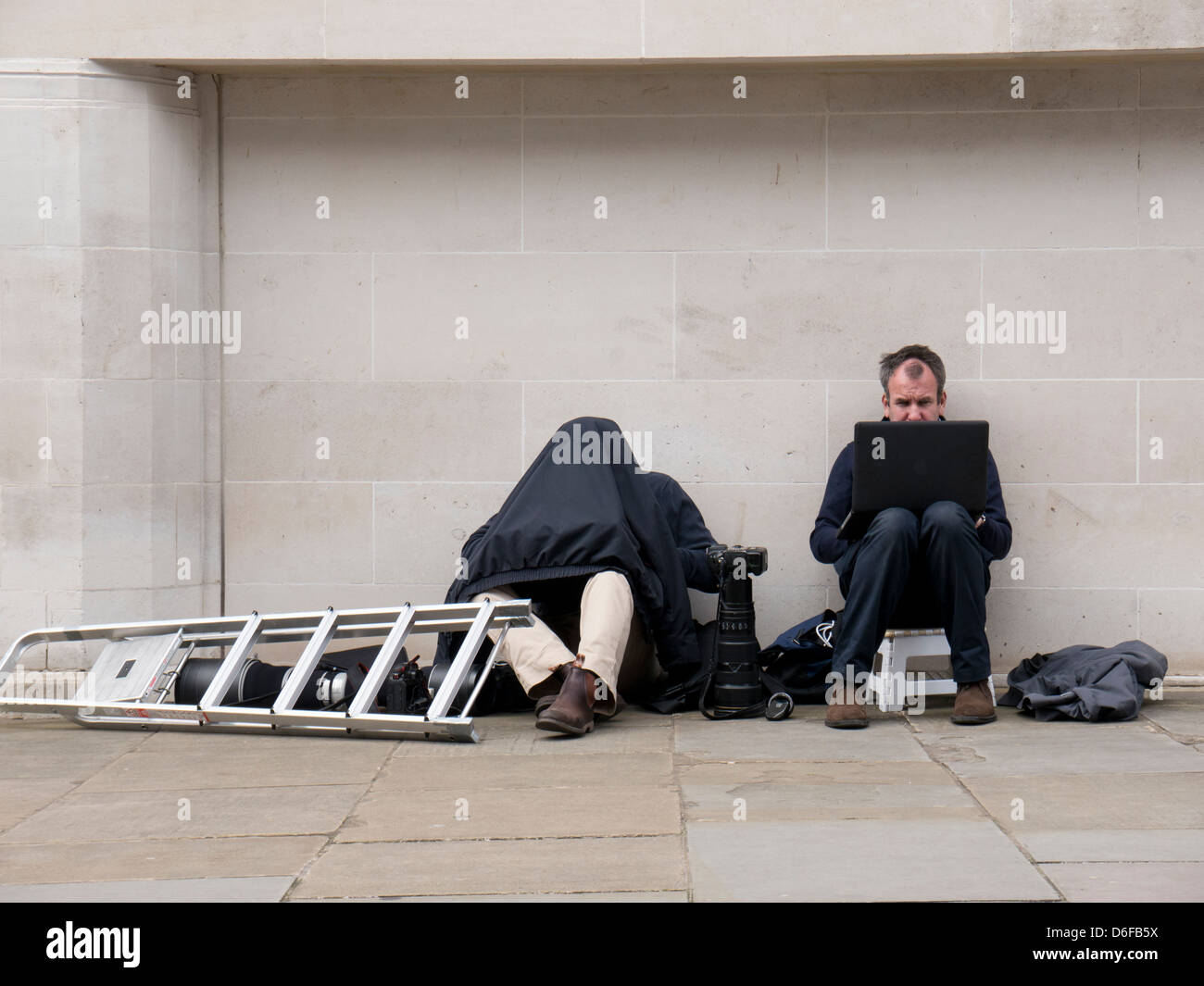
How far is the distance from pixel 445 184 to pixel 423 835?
131 inches

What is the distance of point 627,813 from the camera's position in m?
3.59

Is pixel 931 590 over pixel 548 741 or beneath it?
over

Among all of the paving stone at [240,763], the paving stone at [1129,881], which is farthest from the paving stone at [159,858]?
the paving stone at [1129,881]

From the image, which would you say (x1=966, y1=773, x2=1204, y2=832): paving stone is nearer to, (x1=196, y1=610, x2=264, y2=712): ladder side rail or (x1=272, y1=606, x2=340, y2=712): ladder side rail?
(x1=272, y1=606, x2=340, y2=712): ladder side rail

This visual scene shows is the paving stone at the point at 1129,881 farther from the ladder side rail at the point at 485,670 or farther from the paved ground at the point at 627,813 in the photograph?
the ladder side rail at the point at 485,670

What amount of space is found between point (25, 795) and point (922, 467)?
330 centimetres

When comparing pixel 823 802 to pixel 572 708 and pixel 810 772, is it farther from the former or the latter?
pixel 572 708

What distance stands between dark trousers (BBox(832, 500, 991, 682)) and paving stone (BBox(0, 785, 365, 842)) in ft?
6.45

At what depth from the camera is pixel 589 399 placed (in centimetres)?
577

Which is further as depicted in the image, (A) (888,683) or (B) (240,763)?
(A) (888,683)

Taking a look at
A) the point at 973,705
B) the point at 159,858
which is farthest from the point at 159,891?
the point at 973,705

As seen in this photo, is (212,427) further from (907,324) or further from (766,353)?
(907,324)

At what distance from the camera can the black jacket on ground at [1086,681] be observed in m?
4.84
